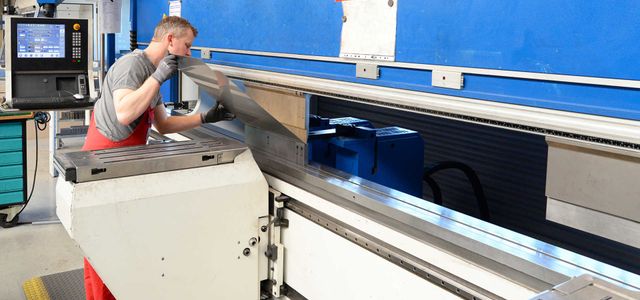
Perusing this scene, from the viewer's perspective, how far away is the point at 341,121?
8.11ft

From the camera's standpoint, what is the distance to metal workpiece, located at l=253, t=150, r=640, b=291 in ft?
3.72

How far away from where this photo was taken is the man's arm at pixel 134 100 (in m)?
2.19

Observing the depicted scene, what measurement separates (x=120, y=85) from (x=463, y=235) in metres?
1.59

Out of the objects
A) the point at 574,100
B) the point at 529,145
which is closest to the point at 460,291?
the point at 574,100

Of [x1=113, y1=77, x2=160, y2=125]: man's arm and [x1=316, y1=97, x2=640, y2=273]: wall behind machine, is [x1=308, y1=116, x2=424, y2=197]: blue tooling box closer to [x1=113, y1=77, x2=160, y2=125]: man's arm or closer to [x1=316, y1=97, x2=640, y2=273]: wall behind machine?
[x1=113, y1=77, x2=160, y2=125]: man's arm

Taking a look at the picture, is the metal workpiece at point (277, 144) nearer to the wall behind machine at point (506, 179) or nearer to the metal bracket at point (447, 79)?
the metal bracket at point (447, 79)

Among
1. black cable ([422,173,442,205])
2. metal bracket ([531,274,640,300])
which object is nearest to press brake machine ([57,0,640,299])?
metal bracket ([531,274,640,300])

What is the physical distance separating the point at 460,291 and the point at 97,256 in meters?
1.10

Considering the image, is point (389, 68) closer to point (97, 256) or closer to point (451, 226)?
point (451, 226)

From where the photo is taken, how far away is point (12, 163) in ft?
13.1

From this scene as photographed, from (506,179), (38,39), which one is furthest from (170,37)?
(506,179)

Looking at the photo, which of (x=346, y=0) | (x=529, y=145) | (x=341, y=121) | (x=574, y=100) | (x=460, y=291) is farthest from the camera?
(x=529, y=145)

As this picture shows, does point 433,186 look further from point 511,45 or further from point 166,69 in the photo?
point 511,45

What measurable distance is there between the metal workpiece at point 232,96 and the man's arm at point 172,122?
0.20m
